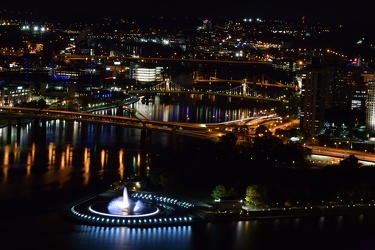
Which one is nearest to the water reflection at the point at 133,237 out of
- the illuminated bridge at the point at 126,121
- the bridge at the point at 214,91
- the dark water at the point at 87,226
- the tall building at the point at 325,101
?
the dark water at the point at 87,226

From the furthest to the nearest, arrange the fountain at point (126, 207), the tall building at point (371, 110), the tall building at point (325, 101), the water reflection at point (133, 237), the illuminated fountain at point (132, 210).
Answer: the tall building at point (325, 101) → the tall building at point (371, 110) → the fountain at point (126, 207) → the illuminated fountain at point (132, 210) → the water reflection at point (133, 237)

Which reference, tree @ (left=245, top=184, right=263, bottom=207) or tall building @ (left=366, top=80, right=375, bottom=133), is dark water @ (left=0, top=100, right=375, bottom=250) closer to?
Answer: tree @ (left=245, top=184, right=263, bottom=207)

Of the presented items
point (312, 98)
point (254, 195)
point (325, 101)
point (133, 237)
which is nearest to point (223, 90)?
point (325, 101)

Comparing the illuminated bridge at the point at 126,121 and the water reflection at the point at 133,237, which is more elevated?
the illuminated bridge at the point at 126,121

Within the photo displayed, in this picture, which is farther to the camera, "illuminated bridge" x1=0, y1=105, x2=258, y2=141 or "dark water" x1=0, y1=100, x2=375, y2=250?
"illuminated bridge" x1=0, y1=105, x2=258, y2=141

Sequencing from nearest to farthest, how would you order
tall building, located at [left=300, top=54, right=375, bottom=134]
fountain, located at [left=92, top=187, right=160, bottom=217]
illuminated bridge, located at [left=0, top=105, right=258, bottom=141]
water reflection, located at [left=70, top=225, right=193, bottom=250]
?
→ 1. water reflection, located at [left=70, top=225, right=193, bottom=250]
2. fountain, located at [left=92, top=187, right=160, bottom=217]
3. illuminated bridge, located at [left=0, top=105, right=258, bottom=141]
4. tall building, located at [left=300, top=54, right=375, bottom=134]

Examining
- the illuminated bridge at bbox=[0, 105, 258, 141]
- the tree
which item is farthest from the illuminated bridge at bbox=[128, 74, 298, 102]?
the tree

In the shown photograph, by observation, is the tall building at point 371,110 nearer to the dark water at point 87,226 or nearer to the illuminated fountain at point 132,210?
the dark water at point 87,226

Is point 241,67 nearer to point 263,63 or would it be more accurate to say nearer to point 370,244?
point 263,63

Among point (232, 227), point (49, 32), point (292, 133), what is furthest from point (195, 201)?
point (49, 32)
